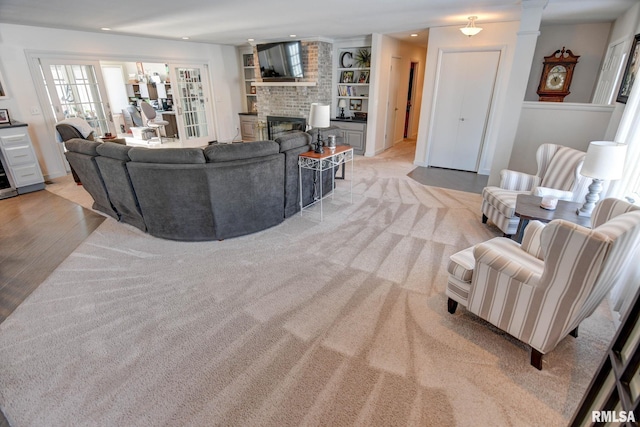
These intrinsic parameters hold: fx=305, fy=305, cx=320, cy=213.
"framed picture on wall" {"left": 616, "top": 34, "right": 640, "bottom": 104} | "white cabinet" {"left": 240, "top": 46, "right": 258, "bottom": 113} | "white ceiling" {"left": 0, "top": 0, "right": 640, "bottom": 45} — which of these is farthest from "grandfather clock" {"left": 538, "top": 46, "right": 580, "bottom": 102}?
"white cabinet" {"left": 240, "top": 46, "right": 258, "bottom": 113}

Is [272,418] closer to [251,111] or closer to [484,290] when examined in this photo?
[484,290]

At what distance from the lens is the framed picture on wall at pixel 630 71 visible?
3.13 meters

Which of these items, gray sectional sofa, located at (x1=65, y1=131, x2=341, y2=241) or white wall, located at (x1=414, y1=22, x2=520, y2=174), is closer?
gray sectional sofa, located at (x1=65, y1=131, x2=341, y2=241)

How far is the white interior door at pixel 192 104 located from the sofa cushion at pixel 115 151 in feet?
15.8

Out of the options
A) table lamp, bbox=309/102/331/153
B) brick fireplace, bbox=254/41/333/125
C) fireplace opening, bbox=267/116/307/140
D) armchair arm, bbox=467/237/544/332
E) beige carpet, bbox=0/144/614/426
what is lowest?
beige carpet, bbox=0/144/614/426

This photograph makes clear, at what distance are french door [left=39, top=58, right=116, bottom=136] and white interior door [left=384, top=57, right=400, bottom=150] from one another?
5953 millimetres

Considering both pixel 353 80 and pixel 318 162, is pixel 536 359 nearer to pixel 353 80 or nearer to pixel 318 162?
pixel 318 162

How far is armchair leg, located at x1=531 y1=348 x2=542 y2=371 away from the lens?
1806 millimetres

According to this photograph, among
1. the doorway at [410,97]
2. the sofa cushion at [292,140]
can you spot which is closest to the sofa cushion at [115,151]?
the sofa cushion at [292,140]

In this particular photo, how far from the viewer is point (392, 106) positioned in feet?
24.2

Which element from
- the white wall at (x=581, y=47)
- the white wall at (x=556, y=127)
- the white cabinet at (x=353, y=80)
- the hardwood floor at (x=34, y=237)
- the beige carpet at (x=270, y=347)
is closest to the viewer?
the beige carpet at (x=270, y=347)

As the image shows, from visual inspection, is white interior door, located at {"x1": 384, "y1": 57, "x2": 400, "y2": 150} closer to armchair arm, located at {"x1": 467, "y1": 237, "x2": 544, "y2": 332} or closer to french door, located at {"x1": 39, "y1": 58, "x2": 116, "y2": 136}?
armchair arm, located at {"x1": 467, "y1": 237, "x2": 544, "y2": 332}

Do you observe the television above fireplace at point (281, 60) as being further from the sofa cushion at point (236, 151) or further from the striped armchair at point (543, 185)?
the striped armchair at point (543, 185)

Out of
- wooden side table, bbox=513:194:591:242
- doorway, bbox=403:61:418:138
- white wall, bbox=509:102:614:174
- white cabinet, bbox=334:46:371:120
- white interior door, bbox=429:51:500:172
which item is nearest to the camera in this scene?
wooden side table, bbox=513:194:591:242
